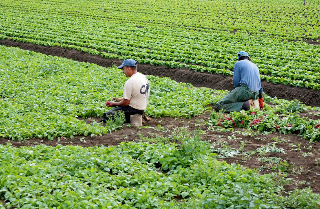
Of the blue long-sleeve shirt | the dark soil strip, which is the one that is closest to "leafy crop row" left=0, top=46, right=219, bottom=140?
the blue long-sleeve shirt

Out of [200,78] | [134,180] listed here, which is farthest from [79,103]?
[200,78]

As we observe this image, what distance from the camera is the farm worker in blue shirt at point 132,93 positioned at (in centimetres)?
938

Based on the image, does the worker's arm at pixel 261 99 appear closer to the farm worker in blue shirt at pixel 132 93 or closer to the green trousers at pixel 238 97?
the green trousers at pixel 238 97

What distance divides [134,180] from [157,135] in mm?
2261

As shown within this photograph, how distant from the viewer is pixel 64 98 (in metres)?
11.7

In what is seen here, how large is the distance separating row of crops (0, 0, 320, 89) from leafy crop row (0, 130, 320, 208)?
30.0 feet

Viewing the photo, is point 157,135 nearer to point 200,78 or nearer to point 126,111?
point 126,111

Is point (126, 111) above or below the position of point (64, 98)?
above

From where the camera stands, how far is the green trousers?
423 inches

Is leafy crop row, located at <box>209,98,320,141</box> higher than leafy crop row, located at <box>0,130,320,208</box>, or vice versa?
leafy crop row, located at <box>209,98,320,141</box>

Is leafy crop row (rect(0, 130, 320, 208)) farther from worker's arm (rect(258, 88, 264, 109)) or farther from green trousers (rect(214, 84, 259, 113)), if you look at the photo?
worker's arm (rect(258, 88, 264, 109))

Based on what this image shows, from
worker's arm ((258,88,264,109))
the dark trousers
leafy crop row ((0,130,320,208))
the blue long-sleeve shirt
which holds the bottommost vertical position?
leafy crop row ((0,130,320,208))

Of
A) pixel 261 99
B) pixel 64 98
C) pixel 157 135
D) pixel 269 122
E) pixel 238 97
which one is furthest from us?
pixel 64 98

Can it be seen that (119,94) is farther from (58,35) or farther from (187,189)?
(58,35)
